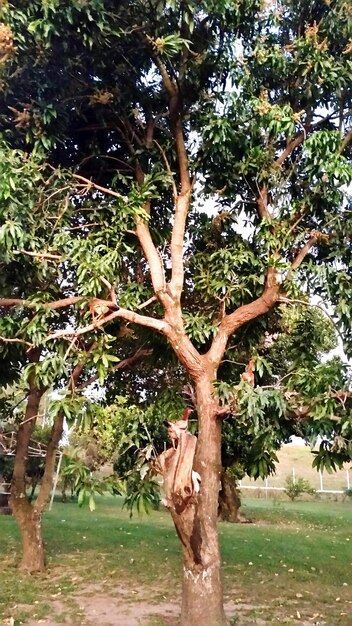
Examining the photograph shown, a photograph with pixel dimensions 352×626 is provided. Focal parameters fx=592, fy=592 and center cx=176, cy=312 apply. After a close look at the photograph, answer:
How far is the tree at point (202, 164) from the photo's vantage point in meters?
5.23

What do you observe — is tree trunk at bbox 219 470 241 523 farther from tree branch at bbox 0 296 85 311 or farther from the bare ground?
tree branch at bbox 0 296 85 311

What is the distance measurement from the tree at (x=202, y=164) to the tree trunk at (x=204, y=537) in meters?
0.01

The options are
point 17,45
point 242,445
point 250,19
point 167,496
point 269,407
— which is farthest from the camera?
point 242,445

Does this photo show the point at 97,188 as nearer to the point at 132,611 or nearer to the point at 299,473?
the point at 132,611

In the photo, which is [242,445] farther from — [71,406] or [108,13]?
[108,13]

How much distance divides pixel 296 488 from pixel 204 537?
16.8 meters

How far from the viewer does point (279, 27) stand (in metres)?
6.36

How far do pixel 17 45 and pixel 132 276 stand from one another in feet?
9.43

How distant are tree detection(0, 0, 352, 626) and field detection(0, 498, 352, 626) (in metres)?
1.34

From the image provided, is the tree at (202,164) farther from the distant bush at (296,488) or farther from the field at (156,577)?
the distant bush at (296,488)

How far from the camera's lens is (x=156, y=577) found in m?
7.66

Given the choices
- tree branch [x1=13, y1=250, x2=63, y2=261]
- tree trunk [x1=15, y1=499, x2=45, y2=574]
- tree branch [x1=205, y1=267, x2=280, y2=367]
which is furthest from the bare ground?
tree branch [x1=13, y1=250, x2=63, y2=261]

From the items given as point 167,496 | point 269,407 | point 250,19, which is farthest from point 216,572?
point 250,19

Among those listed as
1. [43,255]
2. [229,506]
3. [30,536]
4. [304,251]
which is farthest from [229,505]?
[43,255]
